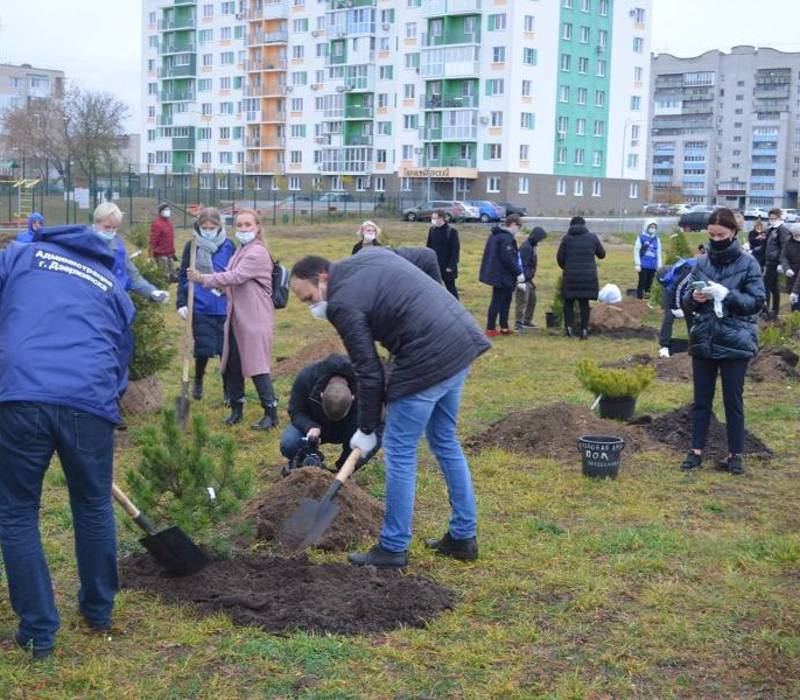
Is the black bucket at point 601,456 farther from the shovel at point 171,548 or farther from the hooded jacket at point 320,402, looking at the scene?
the shovel at point 171,548

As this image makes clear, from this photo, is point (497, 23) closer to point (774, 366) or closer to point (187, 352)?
point (774, 366)

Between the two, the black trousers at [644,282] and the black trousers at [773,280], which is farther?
the black trousers at [644,282]

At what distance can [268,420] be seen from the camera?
940cm

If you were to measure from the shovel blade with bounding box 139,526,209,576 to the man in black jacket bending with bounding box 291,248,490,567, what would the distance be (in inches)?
31.5

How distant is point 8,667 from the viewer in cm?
446

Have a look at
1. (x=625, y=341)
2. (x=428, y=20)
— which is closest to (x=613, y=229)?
(x=428, y=20)

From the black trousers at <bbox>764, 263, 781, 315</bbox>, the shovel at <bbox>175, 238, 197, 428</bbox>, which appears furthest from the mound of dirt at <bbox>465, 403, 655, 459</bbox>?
the black trousers at <bbox>764, 263, 781, 315</bbox>

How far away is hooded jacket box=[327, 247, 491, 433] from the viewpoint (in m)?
5.35

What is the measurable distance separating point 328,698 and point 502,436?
4.84 metres

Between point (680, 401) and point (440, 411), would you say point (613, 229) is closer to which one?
point (680, 401)

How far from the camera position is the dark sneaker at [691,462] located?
8.16m

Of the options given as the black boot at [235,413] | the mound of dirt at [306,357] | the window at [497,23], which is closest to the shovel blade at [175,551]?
the black boot at [235,413]

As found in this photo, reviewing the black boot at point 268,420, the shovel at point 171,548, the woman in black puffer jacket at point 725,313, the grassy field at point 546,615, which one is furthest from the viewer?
the black boot at point 268,420

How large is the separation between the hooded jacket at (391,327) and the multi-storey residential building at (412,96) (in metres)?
69.4
